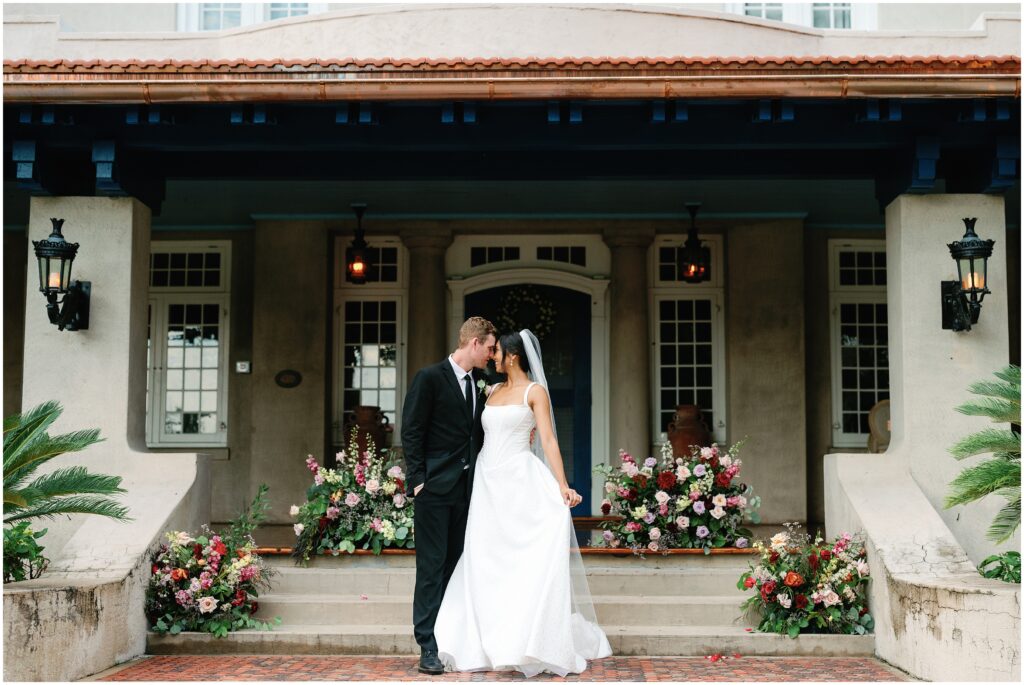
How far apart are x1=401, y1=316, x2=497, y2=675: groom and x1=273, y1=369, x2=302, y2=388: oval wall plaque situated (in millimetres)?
5616

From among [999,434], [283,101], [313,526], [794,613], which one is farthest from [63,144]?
[999,434]

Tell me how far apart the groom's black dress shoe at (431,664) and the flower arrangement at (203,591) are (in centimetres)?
141

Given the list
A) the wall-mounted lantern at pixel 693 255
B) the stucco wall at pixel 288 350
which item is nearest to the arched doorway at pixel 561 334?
the wall-mounted lantern at pixel 693 255

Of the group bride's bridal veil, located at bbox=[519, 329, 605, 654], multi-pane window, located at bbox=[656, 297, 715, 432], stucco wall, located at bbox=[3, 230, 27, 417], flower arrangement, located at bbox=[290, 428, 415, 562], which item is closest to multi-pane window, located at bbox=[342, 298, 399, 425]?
multi-pane window, located at bbox=[656, 297, 715, 432]

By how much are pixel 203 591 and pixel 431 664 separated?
1745 millimetres

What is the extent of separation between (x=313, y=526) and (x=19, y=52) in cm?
618

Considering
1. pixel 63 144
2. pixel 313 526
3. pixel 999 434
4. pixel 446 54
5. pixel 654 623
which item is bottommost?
pixel 654 623

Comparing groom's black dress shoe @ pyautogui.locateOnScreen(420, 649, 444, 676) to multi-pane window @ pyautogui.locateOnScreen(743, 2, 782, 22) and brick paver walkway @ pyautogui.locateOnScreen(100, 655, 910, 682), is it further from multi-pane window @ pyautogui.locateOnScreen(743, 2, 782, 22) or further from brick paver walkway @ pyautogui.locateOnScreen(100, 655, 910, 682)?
multi-pane window @ pyautogui.locateOnScreen(743, 2, 782, 22)

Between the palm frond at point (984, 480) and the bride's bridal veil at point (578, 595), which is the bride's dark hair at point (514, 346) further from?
the palm frond at point (984, 480)

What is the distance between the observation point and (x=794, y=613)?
6789 mm

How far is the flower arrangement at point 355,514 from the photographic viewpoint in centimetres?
759

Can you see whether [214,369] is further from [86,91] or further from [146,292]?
[86,91]

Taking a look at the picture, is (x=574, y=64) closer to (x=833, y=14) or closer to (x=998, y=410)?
(x=998, y=410)

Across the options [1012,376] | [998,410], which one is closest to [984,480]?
[998,410]
